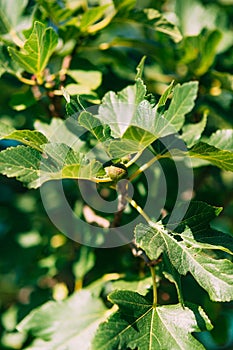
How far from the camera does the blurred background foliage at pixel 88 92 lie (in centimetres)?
121

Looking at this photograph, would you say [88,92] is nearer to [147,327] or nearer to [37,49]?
[37,49]

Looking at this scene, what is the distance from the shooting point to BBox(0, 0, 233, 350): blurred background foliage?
1207 millimetres

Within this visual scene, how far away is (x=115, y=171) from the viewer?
926 millimetres

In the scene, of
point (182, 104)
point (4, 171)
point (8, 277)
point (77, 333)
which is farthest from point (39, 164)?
point (8, 277)

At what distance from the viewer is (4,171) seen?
0.90m

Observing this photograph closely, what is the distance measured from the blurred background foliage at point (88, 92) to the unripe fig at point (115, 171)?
0.21 m

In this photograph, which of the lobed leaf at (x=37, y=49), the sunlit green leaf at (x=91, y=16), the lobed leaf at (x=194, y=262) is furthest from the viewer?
the sunlit green leaf at (x=91, y=16)

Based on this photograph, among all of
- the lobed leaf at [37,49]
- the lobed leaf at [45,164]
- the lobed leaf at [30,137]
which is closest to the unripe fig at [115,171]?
the lobed leaf at [45,164]

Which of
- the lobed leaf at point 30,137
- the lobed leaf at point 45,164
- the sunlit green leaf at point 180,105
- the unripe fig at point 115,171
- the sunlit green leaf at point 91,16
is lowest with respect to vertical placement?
the unripe fig at point 115,171

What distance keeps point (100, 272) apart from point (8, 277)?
48cm

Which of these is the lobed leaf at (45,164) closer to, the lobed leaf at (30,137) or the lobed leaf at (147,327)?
the lobed leaf at (30,137)

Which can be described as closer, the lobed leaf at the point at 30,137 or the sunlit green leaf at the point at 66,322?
the lobed leaf at the point at 30,137

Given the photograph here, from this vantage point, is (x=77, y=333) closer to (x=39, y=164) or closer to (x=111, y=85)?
(x=39, y=164)

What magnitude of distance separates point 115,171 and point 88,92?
27 centimetres
